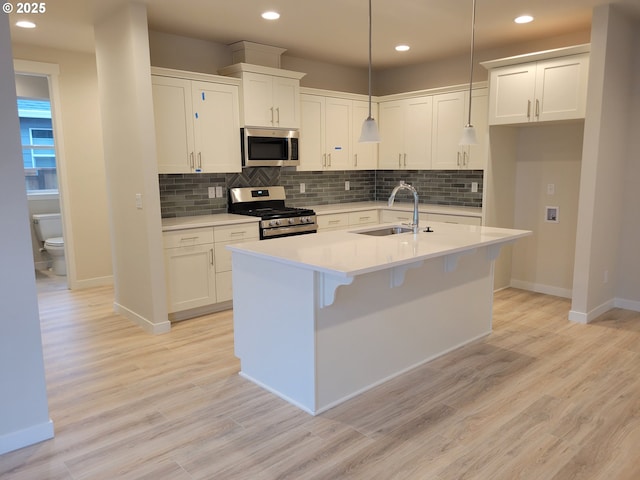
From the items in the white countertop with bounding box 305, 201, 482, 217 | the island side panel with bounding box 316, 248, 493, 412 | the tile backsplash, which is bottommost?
the island side panel with bounding box 316, 248, 493, 412

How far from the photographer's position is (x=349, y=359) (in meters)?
2.89

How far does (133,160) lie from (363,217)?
9.11ft

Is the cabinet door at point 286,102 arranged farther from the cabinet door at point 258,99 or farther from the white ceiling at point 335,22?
the white ceiling at point 335,22

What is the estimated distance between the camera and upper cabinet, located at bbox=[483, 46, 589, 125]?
13.8ft

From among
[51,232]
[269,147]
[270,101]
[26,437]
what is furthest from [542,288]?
[51,232]

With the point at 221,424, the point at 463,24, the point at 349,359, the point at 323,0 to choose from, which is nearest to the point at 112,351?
the point at 221,424

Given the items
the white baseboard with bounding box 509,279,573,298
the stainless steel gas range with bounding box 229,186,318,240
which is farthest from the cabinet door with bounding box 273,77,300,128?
the white baseboard with bounding box 509,279,573,298

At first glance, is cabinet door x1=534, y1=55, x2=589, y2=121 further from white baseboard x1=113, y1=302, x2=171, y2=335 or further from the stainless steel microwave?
white baseboard x1=113, y1=302, x2=171, y2=335

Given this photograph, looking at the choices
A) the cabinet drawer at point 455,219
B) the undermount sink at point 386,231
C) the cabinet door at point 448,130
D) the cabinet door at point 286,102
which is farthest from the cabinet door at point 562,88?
the cabinet door at point 286,102

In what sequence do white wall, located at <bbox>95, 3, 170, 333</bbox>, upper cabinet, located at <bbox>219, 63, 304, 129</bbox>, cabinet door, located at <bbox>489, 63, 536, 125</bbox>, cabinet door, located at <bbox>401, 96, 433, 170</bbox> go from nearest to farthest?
white wall, located at <bbox>95, 3, 170, 333</bbox>
cabinet door, located at <bbox>489, 63, 536, 125</bbox>
upper cabinet, located at <bbox>219, 63, 304, 129</bbox>
cabinet door, located at <bbox>401, 96, 433, 170</bbox>

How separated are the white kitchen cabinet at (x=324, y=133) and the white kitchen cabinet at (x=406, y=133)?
503 millimetres

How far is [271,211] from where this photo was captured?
505cm

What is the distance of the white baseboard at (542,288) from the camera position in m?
5.10

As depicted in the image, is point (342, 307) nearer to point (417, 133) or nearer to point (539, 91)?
point (539, 91)
